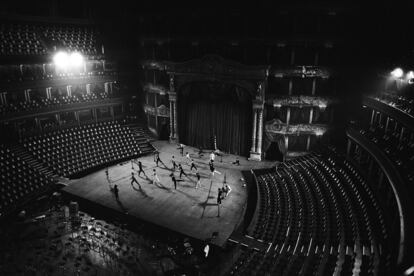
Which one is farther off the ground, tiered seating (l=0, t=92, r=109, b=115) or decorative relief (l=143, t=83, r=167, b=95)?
decorative relief (l=143, t=83, r=167, b=95)

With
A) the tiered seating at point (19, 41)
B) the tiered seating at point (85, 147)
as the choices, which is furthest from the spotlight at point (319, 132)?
the tiered seating at point (19, 41)

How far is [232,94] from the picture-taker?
28.1 m

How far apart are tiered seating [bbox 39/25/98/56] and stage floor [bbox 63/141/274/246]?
12.0 m

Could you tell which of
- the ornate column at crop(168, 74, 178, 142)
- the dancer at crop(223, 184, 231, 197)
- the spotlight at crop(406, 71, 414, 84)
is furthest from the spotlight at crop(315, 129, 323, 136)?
the ornate column at crop(168, 74, 178, 142)

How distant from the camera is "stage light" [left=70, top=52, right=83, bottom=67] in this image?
2856cm

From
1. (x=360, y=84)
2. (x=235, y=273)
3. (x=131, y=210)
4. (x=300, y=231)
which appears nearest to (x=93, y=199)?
(x=131, y=210)

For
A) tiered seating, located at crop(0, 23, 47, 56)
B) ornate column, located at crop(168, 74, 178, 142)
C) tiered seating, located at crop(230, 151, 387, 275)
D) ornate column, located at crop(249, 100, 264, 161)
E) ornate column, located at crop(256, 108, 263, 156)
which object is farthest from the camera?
ornate column, located at crop(168, 74, 178, 142)

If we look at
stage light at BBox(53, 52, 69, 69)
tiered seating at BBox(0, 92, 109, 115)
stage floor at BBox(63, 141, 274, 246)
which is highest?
stage light at BBox(53, 52, 69, 69)

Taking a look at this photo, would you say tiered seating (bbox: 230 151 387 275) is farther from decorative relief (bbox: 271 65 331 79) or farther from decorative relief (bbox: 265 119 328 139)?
decorative relief (bbox: 271 65 331 79)

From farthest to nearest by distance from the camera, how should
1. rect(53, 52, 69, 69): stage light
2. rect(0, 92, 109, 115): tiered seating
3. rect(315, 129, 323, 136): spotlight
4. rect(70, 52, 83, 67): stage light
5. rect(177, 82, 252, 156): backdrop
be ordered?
rect(70, 52, 83, 67): stage light < rect(177, 82, 252, 156): backdrop < rect(53, 52, 69, 69): stage light < rect(315, 129, 323, 136): spotlight < rect(0, 92, 109, 115): tiered seating

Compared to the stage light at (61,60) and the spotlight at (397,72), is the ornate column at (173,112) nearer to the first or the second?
the stage light at (61,60)

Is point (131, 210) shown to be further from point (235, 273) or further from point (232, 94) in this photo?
point (232, 94)

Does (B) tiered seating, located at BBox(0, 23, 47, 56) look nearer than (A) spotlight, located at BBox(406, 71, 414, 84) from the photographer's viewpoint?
No

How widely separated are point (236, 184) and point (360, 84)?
13.1 metres
